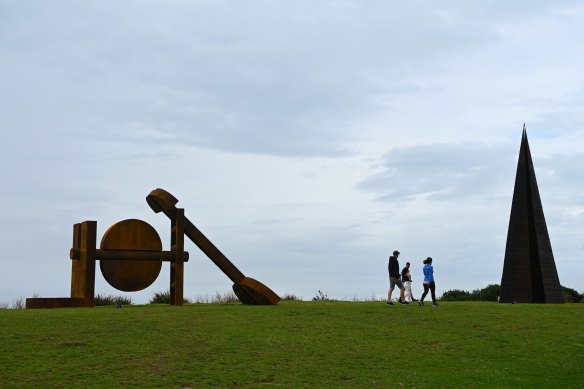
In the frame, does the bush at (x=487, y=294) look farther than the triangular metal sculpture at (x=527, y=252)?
Yes

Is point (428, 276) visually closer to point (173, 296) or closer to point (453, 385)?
point (173, 296)

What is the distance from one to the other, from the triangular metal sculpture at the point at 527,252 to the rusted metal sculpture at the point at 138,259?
12029mm

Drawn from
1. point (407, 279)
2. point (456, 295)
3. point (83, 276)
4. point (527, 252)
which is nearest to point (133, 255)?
point (83, 276)

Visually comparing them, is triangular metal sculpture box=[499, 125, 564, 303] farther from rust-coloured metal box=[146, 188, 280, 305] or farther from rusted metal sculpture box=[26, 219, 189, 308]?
rusted metal sculpture box=[26, 219, 189, 308]

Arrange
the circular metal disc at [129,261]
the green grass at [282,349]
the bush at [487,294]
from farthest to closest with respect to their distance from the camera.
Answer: the bush at [487,294] → the circular metal disc at [129,261] → the green grass at [282,349]

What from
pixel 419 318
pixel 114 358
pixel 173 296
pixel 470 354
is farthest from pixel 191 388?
pixel 173 296

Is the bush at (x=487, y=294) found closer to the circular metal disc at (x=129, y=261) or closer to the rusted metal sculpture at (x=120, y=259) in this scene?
the rusted metal sculpture at (x=120, y=259)

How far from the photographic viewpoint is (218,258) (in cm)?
2586

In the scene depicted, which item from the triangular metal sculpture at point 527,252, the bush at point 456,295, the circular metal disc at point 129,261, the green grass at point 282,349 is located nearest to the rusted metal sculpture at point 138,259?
the circular metal disc at point 129,261

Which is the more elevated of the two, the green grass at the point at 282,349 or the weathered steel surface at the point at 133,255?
the weathered steel surface at the point at 133,255

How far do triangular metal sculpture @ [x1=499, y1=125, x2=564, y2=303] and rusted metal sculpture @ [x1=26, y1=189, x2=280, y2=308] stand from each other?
1203 centimetres

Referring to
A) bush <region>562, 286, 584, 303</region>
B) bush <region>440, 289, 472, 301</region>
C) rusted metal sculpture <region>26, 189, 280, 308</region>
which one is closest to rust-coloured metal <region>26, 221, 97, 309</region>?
rusted metal sculpture <region>26, 189, 280, 308</region>

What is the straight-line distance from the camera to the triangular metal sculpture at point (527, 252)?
103ft

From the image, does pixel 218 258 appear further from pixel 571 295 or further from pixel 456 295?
pixel 571 295
